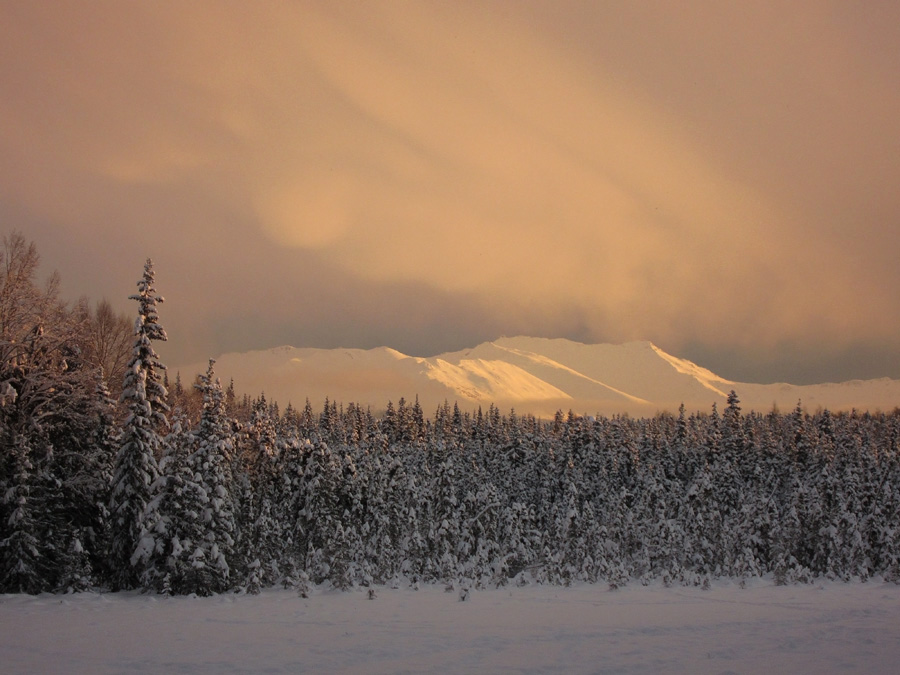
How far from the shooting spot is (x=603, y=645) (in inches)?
731

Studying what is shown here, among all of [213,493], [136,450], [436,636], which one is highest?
[136,450]

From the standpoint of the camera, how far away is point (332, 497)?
42125 mm

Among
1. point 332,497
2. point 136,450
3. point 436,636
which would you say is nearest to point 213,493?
point 136,450

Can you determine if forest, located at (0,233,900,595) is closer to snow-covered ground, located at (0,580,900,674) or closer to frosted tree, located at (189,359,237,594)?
frosted tree, located at (189,359,237,594)

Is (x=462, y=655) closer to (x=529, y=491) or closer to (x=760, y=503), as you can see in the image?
(x=760, y=503)

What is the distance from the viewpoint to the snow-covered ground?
1571cm

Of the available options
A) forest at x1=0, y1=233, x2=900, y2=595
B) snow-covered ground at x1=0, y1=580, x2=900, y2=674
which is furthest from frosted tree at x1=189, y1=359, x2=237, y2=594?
snow-covered ground at x1=0, y1=580, x2=900, y2=674

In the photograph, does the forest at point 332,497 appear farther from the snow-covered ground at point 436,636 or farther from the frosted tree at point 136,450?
the snow-covered ground at point 436,636

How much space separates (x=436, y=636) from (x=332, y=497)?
23.5 metres

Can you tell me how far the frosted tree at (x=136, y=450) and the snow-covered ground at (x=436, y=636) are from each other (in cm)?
216

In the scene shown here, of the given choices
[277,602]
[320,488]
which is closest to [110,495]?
[277,602]

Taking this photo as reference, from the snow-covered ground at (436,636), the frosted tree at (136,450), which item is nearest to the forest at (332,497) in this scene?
the frosted tree at (136,450)

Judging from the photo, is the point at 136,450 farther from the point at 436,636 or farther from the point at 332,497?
the point at 436,636

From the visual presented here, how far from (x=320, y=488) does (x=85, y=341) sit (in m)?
17.0
